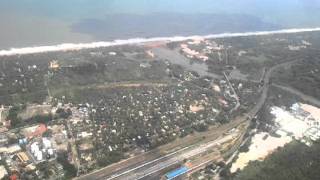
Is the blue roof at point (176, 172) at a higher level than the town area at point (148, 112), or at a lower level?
lower

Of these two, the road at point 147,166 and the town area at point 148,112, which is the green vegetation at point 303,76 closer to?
the town area at point 148,112

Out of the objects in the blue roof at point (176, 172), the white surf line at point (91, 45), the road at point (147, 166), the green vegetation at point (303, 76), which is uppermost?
the white surf line at point (91, 45)

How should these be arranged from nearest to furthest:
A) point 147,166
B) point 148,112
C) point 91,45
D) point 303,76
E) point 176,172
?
point 176,172, point 147,166, point 148,112, point 303,76, point 91,45

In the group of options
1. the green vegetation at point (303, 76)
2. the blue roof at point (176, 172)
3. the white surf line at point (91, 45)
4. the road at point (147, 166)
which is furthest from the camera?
the white surf line at point (91, 45)

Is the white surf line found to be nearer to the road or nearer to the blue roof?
the road

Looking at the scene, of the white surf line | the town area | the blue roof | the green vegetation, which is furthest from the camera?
the white surf line

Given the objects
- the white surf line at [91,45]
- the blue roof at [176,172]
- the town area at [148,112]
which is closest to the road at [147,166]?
the town area at [148,112]

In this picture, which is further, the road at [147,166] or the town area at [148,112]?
the town area at [148,112]

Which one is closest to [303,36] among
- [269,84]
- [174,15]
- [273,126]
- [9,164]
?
[174,15]

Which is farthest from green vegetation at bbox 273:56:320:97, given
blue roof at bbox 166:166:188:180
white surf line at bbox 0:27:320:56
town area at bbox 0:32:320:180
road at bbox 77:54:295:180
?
blue roof at bbox 166:166:188:180

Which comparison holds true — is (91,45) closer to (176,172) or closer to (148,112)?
(148,112)

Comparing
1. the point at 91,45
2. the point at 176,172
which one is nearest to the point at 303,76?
the point at 91,45
